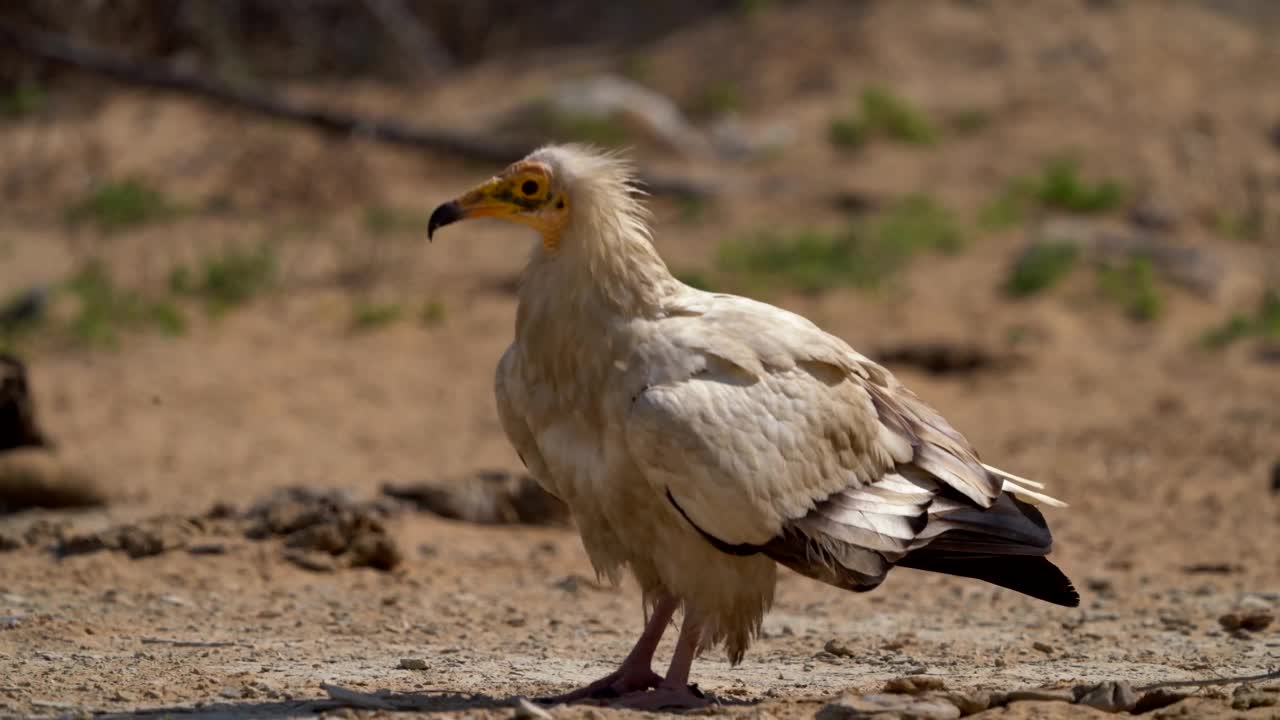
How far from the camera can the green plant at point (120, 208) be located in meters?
15.2

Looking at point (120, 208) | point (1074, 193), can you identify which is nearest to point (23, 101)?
point (120, 208)

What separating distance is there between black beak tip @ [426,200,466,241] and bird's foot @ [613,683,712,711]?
5.03 feet

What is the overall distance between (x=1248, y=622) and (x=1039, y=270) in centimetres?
741

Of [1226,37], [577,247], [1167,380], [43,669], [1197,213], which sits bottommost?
[43,669]

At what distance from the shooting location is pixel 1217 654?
5.95 meters

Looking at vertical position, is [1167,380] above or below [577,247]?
above

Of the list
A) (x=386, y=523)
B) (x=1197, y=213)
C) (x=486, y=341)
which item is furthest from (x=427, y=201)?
(x=386, y=523)

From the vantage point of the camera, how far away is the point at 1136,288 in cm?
1344

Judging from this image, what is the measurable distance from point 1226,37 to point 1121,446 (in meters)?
12.1

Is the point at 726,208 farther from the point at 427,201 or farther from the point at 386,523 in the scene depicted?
the point at 386,523

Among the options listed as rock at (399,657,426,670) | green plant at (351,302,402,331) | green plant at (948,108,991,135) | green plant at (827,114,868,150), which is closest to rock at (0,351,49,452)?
rock at (399,657,426,670)

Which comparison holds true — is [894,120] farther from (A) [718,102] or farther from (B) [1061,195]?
(B) [1061,195]

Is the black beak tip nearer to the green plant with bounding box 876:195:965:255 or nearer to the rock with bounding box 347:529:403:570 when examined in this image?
the rock with bounding box 347:529:403:570

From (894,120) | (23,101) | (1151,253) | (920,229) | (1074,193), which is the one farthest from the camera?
(894,120)
